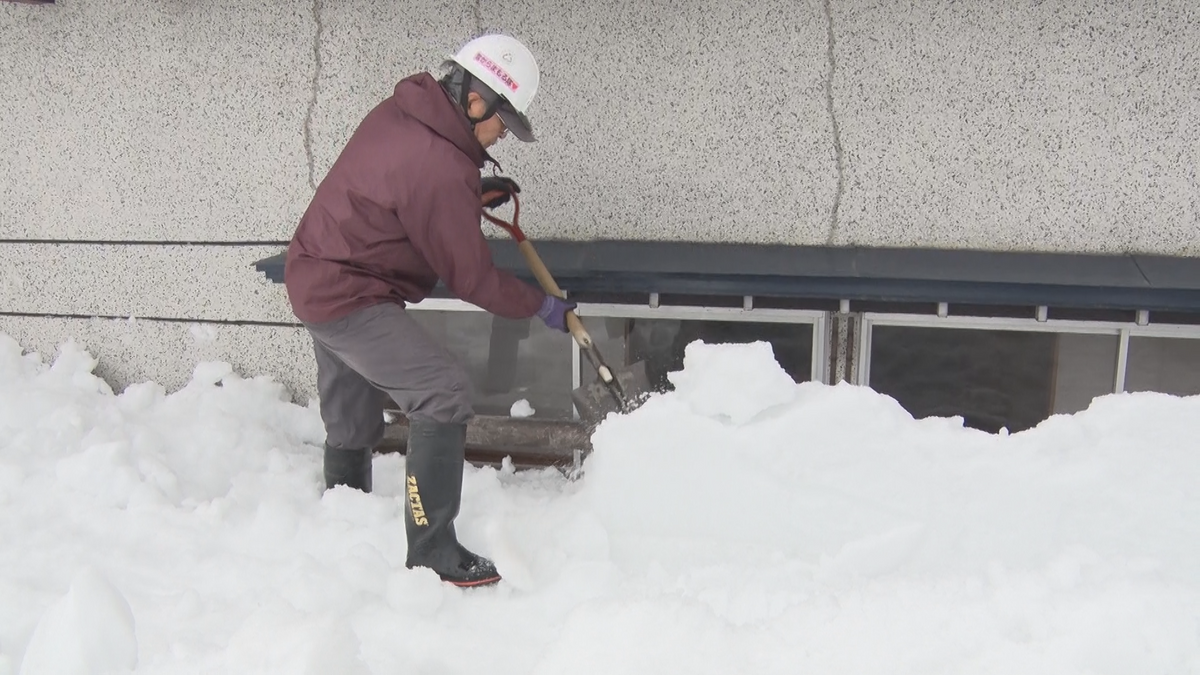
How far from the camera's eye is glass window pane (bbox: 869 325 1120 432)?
322 cm

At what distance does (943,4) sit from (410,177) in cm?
191

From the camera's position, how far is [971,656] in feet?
6.18

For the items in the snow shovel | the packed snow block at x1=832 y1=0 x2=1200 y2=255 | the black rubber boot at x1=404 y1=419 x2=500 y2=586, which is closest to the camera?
the black rubber boot at x1=404 y1=419 x2=500 y2=586

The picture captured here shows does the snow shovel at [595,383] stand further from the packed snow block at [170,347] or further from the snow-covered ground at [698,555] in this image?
the packed snow block at [170,347]

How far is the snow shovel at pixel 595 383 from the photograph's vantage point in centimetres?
303

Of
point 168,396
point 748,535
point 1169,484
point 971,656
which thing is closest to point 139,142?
point 168,396

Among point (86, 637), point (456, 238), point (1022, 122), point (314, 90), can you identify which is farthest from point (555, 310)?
point (1022, 122)

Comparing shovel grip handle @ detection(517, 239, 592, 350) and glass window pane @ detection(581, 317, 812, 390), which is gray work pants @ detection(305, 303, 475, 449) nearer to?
shovel grip handle @ detection(517, 239, 592, 350)

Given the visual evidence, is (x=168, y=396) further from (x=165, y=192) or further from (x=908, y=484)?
(x=908, y=484)

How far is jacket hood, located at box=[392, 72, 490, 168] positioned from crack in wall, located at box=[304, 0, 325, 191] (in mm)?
940

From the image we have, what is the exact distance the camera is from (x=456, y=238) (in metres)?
2.55

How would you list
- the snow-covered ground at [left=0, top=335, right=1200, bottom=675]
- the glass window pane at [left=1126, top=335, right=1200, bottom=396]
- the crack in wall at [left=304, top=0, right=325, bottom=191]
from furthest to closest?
the crack in wall at [left=304, top=0, right=325, bottom=191] → the glass window pane at [left=1126, top=335, right=1200, bottom=396] → the snow-covered ground at [left=0, top=335, right=1200, bottom=675]

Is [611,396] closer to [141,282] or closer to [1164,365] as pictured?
[1164,365]

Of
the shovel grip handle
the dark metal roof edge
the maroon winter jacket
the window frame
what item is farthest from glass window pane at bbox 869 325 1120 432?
the maroon winter jacket
